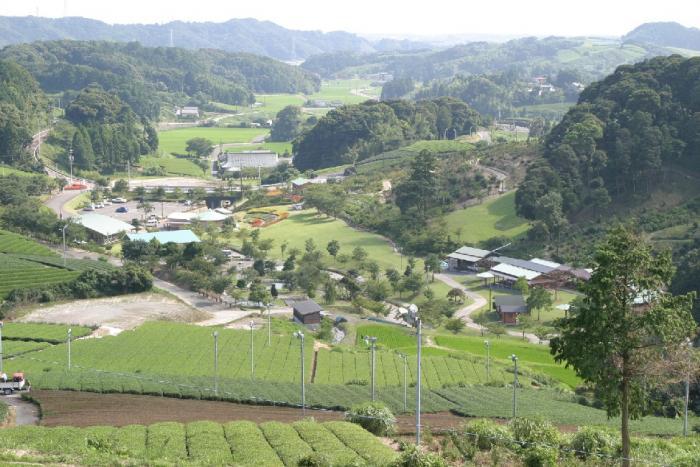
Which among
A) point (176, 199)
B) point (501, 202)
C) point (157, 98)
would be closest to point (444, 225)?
point (501, 202)

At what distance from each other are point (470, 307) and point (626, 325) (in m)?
33.5

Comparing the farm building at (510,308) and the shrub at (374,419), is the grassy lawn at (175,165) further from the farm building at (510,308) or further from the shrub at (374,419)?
the shrub at (374,419)

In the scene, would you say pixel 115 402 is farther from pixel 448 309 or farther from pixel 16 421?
pixel 448 309

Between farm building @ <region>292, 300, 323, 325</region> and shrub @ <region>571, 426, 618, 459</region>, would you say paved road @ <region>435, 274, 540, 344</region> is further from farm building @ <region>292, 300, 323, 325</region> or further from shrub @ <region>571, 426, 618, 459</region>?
shrub @ <region>571, 426, 618, 459</region>

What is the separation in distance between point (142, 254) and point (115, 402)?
31312mm

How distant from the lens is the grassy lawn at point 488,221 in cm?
6588

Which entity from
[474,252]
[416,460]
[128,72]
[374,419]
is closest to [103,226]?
[474,252]

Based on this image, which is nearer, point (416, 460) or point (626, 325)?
point (416, 460)

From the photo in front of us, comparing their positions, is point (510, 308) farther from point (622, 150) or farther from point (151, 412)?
point (151, 412)

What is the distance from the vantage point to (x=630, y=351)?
18.5 metres

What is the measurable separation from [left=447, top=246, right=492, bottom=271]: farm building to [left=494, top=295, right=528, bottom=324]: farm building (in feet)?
34.4

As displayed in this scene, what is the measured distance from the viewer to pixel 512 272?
2213 inches

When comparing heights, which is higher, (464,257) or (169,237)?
(169,237)

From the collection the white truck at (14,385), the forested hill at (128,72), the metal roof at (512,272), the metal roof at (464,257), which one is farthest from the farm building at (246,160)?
the white truck at (14,385)
